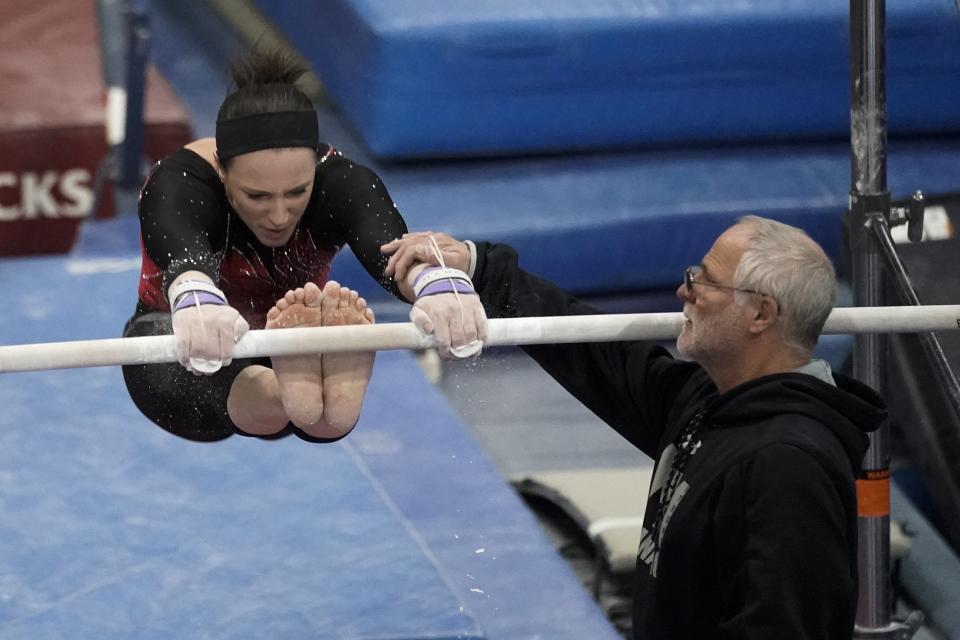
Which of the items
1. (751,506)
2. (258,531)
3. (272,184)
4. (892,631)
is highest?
(272,184)

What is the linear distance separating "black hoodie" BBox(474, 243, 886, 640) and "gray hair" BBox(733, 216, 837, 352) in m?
0.07

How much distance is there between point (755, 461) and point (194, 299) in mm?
→ 698

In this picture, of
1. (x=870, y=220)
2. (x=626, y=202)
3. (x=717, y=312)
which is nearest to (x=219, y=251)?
(x=717, y=312)

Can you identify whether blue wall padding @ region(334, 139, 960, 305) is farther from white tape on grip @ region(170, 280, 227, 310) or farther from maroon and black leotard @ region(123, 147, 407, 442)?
white tape on grip @ region(170, 280, 227, 310)

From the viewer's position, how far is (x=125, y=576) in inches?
101

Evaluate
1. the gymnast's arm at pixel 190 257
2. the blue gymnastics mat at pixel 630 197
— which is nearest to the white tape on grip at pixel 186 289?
the gymnast's arm at pixel 190 257

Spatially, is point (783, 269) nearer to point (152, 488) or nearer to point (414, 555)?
point (414, 555)

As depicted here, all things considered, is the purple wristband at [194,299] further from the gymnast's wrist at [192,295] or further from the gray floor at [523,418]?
the gray floor at [523,418]

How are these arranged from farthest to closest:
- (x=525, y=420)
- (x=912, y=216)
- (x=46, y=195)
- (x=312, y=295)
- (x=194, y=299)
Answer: (x=46, y=195) < (x=525, y=420) < (x=912, y=216) < (x=312, y=295) < (x=194, y=299)

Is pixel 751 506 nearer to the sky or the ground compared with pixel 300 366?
nearer to the ground

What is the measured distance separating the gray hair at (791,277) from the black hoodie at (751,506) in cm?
7

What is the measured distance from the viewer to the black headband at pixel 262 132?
196cm

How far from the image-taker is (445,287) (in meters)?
1.98

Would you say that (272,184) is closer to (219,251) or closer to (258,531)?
(219,251)
